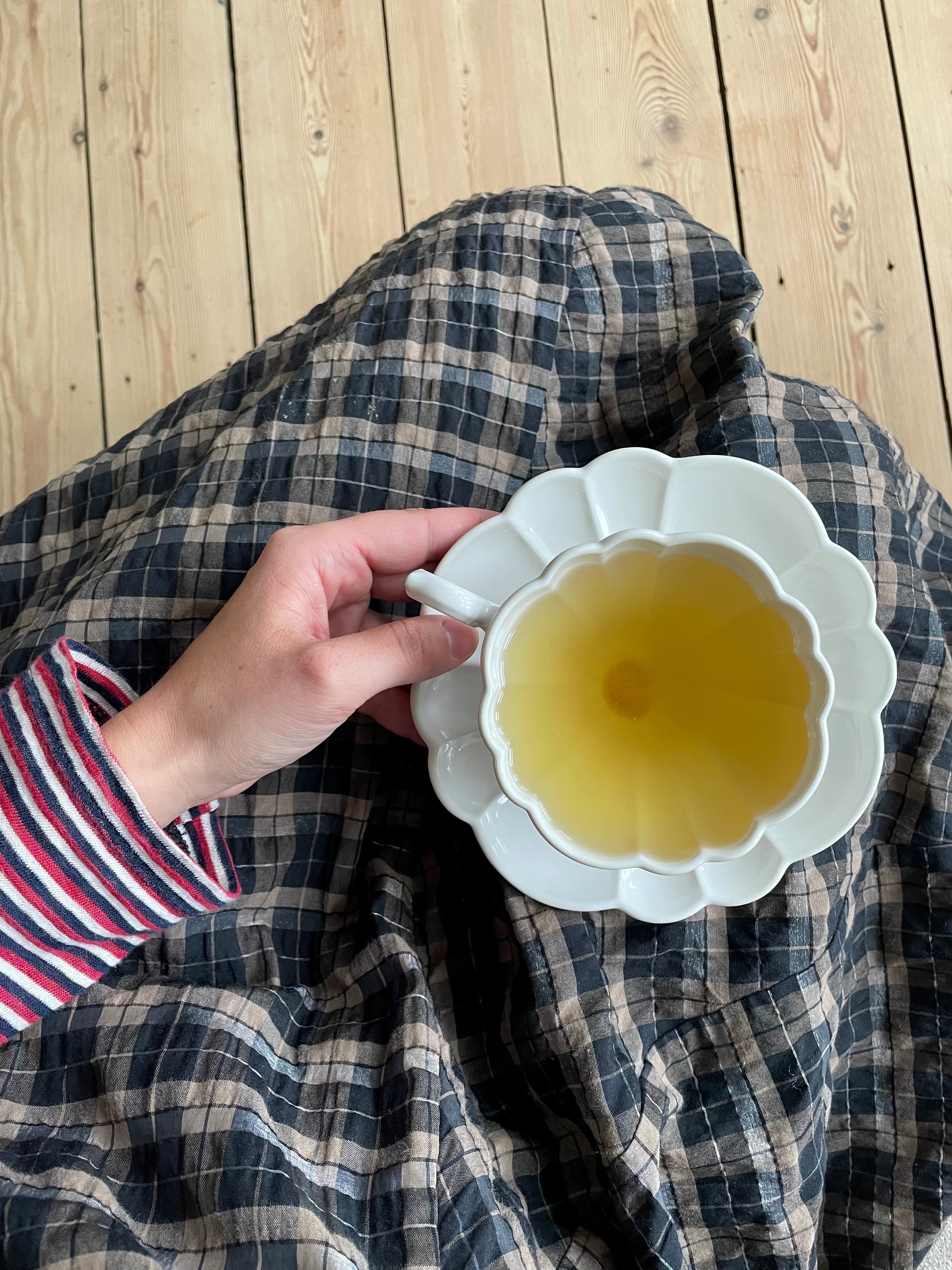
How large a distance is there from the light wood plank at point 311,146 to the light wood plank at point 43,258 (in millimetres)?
224

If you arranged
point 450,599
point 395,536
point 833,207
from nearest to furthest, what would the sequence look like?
point 450,599 < point 395,536 < point 833,207

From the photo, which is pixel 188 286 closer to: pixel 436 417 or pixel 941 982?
pixel 436 417

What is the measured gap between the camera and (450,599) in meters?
0.56

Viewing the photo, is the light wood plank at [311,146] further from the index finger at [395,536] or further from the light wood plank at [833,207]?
the index finger at [395,536]

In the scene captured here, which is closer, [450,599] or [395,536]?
[450,599]

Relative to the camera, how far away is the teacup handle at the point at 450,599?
0.55 meters

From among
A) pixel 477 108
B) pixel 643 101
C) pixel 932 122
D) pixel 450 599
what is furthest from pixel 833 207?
pixel 450 599

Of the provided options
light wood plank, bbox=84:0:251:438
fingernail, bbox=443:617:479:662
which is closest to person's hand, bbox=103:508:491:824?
fingernail, bbox=443:617:479:662

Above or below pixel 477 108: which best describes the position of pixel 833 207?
below

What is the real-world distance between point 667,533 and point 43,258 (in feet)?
3.31

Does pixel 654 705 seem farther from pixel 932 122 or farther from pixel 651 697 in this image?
pixel 932 122

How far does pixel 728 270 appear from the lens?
81cm

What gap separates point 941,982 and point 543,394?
1.91 feet

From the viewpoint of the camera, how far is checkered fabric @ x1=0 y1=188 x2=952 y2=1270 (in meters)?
0.63
